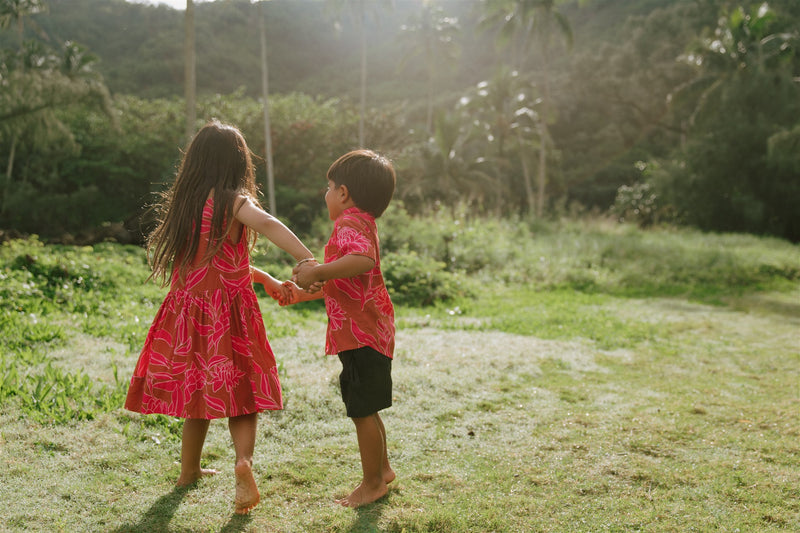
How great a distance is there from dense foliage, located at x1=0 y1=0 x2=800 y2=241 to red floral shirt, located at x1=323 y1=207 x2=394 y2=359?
1460 centimetres

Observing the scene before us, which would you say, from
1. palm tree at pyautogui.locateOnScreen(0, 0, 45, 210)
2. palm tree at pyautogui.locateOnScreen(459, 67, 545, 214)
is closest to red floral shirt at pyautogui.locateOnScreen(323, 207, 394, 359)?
palm tree at pyautogui.locateOnScreen(459, 67, 545, 214)

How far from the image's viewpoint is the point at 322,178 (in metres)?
25.2

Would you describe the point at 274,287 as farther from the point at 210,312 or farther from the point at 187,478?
the point at 187,478

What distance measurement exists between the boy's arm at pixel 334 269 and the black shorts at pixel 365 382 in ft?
1.19

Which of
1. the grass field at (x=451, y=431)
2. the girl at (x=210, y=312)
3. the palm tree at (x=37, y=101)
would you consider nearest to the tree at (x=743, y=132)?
the grass field at (x=451, y=431)

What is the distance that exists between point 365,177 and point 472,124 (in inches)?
1065

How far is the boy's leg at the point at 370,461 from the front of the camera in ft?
8.87

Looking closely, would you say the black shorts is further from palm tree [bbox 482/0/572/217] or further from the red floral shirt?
palm tree [bbox 482/0/572/217]

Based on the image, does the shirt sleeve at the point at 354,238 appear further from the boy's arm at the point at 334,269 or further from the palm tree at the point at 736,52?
the palm tree at the point at 736,52

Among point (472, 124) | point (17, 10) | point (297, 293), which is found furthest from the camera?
point (472, 124)

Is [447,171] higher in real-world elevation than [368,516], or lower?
higher

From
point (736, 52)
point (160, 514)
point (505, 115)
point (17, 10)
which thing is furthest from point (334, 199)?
point (17, 10)

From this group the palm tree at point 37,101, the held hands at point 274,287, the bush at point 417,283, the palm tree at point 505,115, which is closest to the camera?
the held hands at point 274,287

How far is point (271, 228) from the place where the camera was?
8.26 feet
